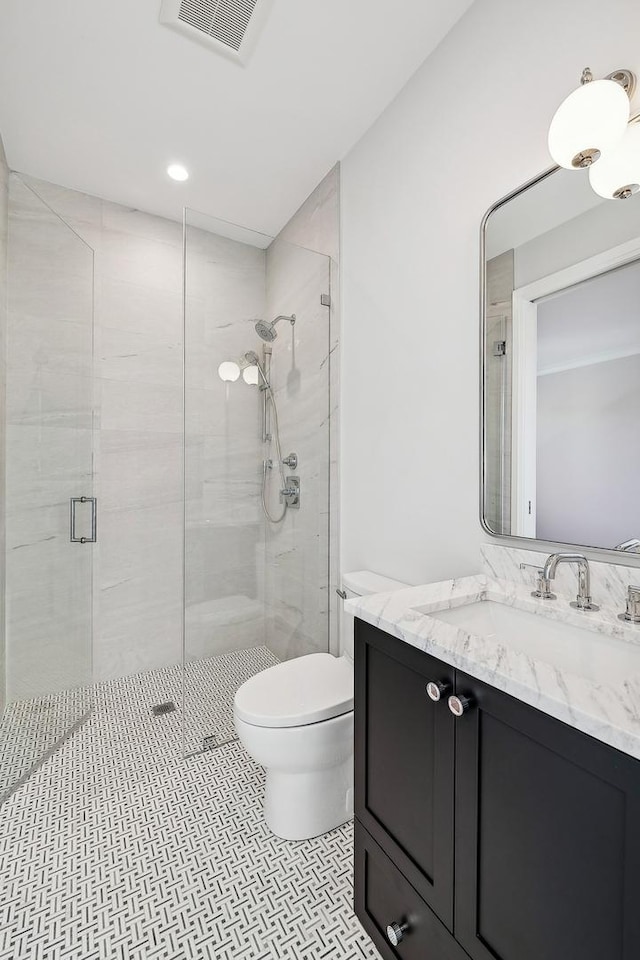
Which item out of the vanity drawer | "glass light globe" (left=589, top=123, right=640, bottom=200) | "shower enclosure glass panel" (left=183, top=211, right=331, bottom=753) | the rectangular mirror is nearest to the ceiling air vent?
"shower enclosure glass panel" (left=183, top=211, right=331, bottom=753)

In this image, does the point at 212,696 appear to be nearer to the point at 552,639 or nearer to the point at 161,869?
the point at 161,869

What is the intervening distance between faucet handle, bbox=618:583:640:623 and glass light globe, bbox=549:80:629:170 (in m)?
0.99

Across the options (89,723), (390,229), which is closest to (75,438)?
(89,723)

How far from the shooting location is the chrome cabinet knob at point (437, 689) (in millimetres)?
829

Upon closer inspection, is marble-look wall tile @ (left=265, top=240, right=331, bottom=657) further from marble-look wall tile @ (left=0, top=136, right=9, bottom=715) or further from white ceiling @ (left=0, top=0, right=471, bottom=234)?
marble-look wall tile @ (left=0, top=136, right=9, bottom=715)

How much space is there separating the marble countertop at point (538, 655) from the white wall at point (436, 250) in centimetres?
31

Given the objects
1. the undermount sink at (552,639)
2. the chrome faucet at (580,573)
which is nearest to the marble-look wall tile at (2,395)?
the undermount sink at (552,639)

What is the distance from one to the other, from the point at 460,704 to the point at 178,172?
8.59ft

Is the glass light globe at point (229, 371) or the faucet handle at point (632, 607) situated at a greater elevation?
the glass light globe at point (229, 371)

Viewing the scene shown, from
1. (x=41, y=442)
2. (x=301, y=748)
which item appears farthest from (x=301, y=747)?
(x=41, y=442)

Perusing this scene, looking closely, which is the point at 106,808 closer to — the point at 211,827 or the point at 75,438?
the point at 211,827

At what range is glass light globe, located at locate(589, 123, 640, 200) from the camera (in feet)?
3.24

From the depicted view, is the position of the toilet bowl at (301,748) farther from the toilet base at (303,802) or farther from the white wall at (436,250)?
the white wall at (436,250)

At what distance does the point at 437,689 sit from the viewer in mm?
833
